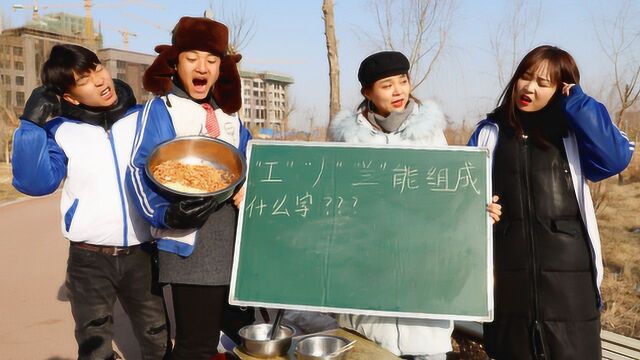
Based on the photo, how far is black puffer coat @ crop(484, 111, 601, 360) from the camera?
2.38 m

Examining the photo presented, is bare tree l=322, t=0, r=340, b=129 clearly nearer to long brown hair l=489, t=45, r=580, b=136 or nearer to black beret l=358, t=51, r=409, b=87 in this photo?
black beret l=358, t=51, r=409, b=87

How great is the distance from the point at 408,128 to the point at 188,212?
42.5 inches

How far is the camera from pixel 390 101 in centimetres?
251

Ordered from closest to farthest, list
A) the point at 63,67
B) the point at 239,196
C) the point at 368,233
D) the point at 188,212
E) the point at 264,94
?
the point at 188,212 < the point at 368,233 < the point at 239,196 < the point at 63,67 < the point at 264,94

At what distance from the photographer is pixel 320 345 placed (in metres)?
2.51

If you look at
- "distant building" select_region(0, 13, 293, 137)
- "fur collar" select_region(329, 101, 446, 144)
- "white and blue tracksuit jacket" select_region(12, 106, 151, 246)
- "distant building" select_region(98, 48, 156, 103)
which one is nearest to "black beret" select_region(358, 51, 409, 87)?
"fur collar" select_region(329, 101, 446, 144)

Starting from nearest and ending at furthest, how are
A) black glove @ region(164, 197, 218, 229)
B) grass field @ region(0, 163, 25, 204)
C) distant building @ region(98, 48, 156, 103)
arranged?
black glove @ region(164, 197, 218, 229), grass field @ region(0, 163, 25, 204), distant building @ region(98, 48, 156, 103)

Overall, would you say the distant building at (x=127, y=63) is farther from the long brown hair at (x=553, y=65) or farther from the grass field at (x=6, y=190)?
the long brown hair at (x=553, y=65)

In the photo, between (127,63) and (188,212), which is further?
(127,63)

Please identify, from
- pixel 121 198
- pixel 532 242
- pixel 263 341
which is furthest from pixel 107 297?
pixel 532 242

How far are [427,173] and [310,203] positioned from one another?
0.56 metres

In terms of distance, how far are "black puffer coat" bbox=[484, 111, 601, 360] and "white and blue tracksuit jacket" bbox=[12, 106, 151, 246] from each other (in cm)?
187

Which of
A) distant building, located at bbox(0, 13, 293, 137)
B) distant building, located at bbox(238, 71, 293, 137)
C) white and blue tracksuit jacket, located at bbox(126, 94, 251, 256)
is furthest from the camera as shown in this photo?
distant building, located at bbox(238, 71, 293, 137)

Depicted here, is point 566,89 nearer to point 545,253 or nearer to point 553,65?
point 553,65
